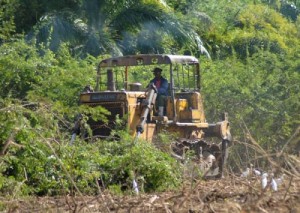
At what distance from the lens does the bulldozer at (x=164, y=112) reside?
1691 cm

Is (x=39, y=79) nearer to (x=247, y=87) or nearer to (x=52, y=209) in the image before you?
(x=247, y=87)

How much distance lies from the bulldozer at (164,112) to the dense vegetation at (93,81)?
77 cm

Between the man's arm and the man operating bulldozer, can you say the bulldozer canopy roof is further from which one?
the man's arm

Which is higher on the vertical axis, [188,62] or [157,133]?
[188,62]

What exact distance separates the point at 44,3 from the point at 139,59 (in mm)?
10538

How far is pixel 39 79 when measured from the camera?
1997cm

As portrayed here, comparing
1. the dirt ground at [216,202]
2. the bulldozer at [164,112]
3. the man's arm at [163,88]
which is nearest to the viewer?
the dirt ground at [216,202]

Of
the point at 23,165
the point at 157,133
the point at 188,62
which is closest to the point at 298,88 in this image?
→ the point at 188,62

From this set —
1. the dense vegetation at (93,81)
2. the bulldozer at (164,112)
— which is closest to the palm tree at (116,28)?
the dense vegetation at (93,81)

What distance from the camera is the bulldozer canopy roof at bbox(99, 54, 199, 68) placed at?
17.6 metres

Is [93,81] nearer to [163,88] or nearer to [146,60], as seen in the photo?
[146,60]

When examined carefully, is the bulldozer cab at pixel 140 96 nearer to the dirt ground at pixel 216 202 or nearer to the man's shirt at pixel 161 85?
the man's shirt at pixel 161 85

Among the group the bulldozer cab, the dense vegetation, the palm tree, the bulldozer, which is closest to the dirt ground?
the dense vegetation

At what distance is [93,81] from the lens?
20.8 metres
